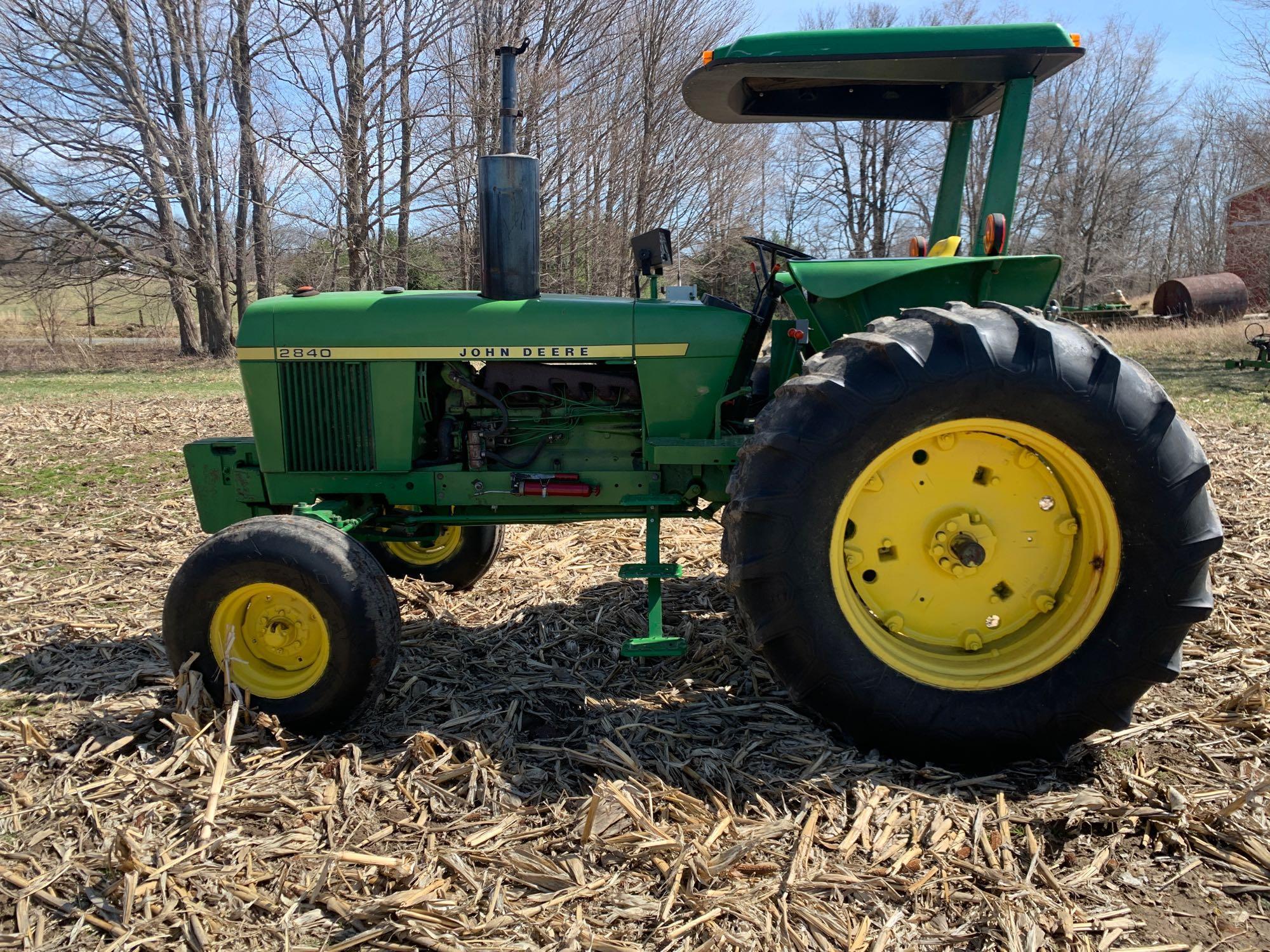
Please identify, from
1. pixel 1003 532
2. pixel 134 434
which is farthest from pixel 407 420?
pixel 134 434

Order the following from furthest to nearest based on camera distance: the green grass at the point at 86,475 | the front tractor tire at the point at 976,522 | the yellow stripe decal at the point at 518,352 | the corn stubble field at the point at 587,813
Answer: the green grass at the point at 86,475, the yellow stripe decal at the point at 518,352, the front tractor tire at the point at 976,522, the corn stubble field at the point at 587,813

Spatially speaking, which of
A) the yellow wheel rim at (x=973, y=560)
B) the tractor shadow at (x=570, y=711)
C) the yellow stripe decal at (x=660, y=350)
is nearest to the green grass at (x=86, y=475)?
the tractor shadow at (x=570, y=711)

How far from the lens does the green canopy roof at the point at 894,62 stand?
3070mm

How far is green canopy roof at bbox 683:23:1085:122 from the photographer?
307cm

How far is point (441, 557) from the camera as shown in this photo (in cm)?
470

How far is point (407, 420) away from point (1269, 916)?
3234 mm

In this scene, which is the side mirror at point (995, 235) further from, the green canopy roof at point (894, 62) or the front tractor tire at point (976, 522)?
the green canopy roof at point (894, 62)

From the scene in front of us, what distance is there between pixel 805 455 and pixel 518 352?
56.0 inches

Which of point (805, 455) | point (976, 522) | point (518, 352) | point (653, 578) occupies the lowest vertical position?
point (653, 578)

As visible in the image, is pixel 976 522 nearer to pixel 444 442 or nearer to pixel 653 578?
pixel 653 578

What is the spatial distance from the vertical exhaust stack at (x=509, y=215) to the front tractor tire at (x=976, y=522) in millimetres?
1476

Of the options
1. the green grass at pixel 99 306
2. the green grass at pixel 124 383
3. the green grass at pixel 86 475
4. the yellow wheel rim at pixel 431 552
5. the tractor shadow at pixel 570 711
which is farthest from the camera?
the green grass at pixel 99 306

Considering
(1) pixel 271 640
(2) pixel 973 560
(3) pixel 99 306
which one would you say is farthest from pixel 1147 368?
(3) pixel 99 306

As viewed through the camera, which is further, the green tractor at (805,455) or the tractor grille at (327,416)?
the tractor grille at (327,416)
